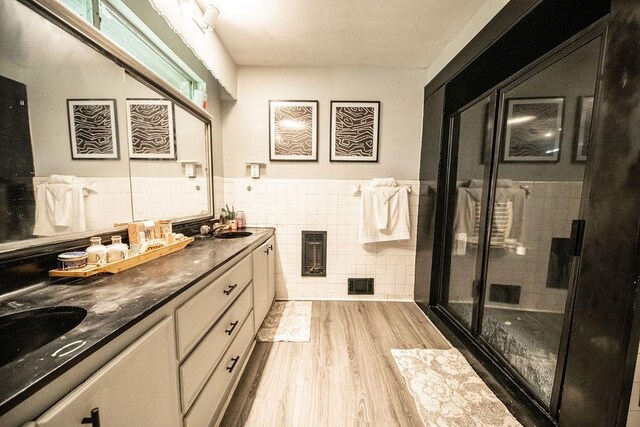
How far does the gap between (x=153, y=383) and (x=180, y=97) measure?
1.70 metres

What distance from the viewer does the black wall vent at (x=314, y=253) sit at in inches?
96.3

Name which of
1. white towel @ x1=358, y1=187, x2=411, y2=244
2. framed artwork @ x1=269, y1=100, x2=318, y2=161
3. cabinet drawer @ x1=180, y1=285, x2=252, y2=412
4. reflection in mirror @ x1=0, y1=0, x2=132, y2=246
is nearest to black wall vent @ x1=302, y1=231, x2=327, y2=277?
white towel @ x1=358, y1=187, x2=411, y2=244

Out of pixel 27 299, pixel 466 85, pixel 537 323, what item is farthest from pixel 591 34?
pixel 27 299

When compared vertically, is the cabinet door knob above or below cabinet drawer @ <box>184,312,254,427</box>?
above

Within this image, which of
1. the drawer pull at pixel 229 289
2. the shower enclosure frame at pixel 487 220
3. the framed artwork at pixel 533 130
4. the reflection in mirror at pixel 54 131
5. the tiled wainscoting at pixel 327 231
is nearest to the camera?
the reflection in mirror at pixel 54 131

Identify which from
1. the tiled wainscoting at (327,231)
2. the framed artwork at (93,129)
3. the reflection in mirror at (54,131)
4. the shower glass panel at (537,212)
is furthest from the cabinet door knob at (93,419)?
the tiled wainscoting at (327,231)

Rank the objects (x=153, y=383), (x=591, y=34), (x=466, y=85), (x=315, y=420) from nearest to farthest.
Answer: (x=153, y=383), (x=591, y=34), (x=315, y=420), (x=466, y=85)

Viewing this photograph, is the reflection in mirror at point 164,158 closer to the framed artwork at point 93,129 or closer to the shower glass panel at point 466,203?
the framed artwork at point 93,129

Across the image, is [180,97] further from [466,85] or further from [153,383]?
[466,85]

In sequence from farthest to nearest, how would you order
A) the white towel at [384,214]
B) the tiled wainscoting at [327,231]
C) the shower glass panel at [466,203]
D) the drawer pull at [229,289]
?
1. the tiled wainscoting at [327,231]
2. the white towel at [384,214]
3. the shower glass panel at [466,203]
4. the drawer pull at [229,289]

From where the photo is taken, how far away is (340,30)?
1.77m

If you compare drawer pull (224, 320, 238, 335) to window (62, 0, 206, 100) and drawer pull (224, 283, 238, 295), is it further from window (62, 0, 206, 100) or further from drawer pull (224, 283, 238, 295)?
window (62, 0, 206, 100)

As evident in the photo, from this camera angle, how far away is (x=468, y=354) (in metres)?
1.62

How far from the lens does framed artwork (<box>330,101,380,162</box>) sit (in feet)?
7.64
